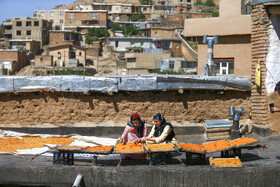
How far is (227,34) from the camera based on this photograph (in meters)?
19.8

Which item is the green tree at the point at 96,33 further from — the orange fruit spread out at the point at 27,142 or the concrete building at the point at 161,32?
the orange fruit spread out at the point at 27,142

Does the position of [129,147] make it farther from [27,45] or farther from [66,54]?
[27,45]

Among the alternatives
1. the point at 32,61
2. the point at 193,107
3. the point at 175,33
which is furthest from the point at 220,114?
the point at 175,33

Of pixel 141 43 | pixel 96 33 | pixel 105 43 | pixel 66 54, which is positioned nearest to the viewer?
pixel 66 54

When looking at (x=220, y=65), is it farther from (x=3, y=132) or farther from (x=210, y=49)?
(x=3, y=132)

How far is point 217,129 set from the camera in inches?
431

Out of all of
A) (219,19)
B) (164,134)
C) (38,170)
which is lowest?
(38,170)

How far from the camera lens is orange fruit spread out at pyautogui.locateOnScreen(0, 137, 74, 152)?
924 centimetres

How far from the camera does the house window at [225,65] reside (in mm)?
20203

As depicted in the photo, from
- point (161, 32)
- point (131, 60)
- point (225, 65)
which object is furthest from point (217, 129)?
point (161, 32)

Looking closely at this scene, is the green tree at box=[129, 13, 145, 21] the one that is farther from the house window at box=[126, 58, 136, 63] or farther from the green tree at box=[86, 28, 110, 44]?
the house window at box=[126, 58, 136, 63]

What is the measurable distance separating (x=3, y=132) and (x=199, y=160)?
5223mm

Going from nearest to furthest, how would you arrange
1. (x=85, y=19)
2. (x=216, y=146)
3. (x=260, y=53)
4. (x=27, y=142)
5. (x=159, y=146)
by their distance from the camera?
(x=159, y=146), (x=216, y=146), (x=27, y=142), (x=260, y=53), (x=85, y=19)

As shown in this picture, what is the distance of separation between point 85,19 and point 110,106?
59.7m
